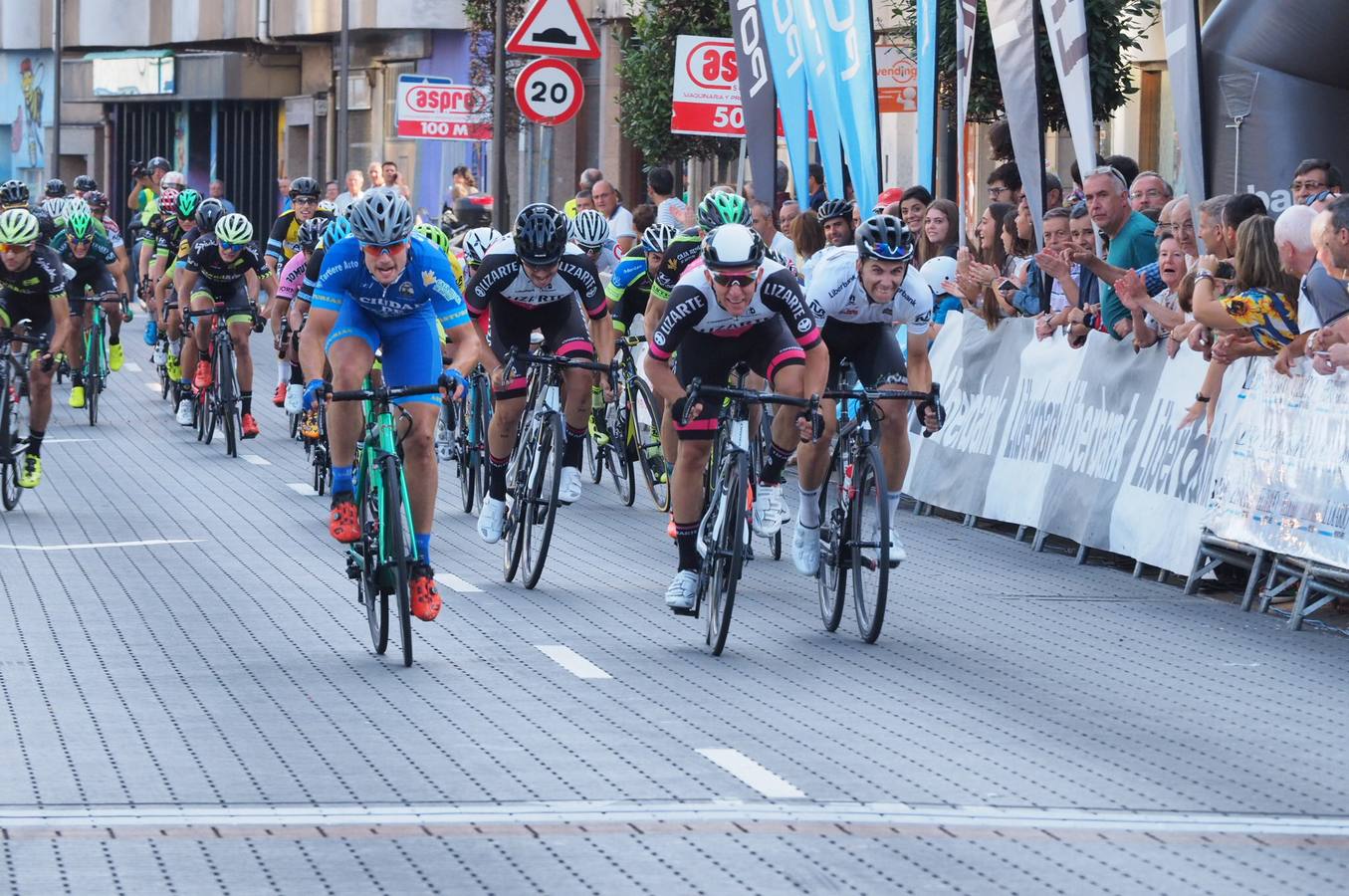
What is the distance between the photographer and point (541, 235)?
43.4 feet

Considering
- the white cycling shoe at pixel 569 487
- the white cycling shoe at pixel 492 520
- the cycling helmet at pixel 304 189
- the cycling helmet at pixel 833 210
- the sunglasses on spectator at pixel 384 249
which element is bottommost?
the white cycling shoe at pixel 492 520

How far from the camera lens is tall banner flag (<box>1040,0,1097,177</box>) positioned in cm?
1620

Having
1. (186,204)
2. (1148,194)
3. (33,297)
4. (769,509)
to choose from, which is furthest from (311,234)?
(769,509)

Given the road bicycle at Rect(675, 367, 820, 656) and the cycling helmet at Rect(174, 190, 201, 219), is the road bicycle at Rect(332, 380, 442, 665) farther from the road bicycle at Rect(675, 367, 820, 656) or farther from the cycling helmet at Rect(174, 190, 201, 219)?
the cycling helmet at Rect(174, 190, 201, 219)

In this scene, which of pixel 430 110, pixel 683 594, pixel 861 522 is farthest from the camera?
pixel 430 110

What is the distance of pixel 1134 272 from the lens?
13.9m

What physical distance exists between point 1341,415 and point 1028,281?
4.74 metres

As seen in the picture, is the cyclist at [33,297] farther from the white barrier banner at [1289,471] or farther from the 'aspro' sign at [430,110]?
the 'aspro' sign at [430,110]

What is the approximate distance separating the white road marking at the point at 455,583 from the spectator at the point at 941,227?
17.9 ft

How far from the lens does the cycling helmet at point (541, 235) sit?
13.2 meters

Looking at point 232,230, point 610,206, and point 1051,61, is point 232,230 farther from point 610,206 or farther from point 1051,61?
point 1051,61

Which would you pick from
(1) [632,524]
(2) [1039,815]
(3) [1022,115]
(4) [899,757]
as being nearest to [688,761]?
(4) [899,757]

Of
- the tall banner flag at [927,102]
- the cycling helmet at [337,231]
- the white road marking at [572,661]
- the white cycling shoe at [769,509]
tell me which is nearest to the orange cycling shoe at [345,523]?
the white road marking at [572,661]

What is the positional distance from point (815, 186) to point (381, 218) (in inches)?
508
